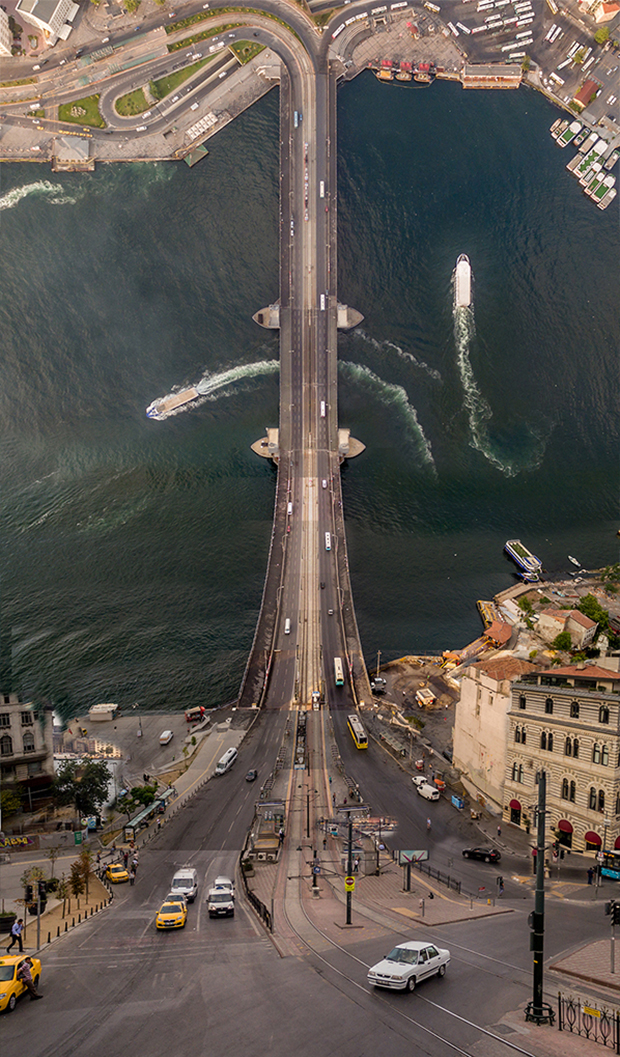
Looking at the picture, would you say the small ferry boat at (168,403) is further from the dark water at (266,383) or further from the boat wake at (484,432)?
the boat wake at (484,432)

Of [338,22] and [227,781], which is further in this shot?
[338,22]

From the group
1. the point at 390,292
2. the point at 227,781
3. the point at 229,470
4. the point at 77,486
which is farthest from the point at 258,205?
the point at 227,781

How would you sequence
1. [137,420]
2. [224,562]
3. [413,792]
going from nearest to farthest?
Result: [413,792], [224,562], [137,420]

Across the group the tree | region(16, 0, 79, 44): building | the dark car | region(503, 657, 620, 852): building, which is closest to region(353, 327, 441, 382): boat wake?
region(503, 657, 620, 852): building

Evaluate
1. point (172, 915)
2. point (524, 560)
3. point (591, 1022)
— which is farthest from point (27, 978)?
point (524, 560)

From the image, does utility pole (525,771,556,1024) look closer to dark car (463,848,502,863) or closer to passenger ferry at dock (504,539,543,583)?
dark car (463,848,502,863)

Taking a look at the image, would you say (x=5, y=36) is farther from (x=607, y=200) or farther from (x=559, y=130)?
(x=607, y=200)

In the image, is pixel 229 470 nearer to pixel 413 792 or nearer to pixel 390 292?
pixel 390 292
